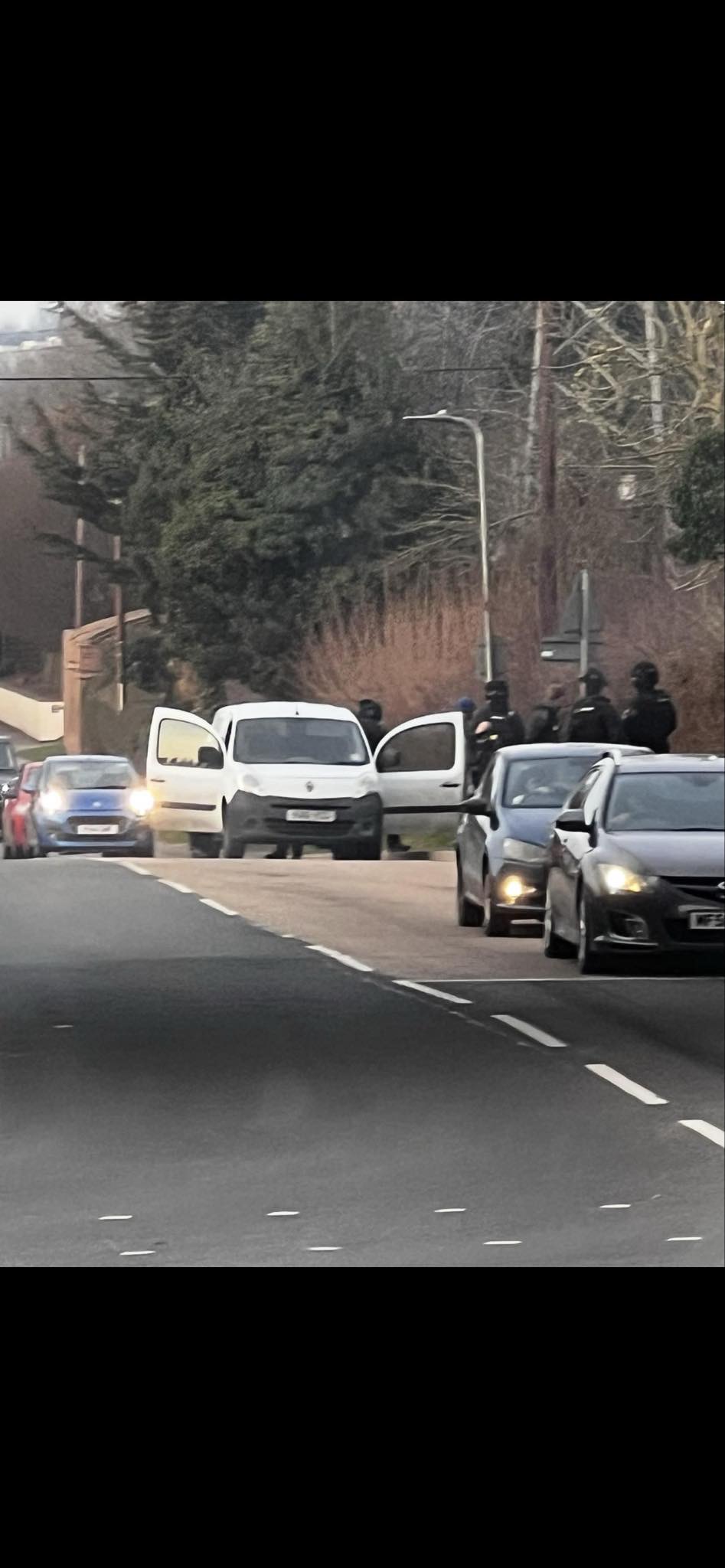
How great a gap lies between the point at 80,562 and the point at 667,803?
2066 mm

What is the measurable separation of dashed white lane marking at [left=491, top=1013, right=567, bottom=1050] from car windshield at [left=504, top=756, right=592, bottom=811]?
0.83 m

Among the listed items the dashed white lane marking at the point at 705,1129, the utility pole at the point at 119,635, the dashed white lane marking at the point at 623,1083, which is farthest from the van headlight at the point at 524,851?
the utility pole at the point at 119,635

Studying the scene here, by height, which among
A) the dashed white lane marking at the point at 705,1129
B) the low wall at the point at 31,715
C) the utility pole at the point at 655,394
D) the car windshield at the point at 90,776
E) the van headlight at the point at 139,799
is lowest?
the dashed white lane marking at the point at 705,1129

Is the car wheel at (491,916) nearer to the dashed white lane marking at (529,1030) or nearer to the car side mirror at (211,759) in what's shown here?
the dashed white lane marking at (529,1030)

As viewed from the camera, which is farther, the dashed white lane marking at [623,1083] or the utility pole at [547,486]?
the dashed white lane marking at [623,1083]

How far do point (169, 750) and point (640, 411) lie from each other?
1853 mm

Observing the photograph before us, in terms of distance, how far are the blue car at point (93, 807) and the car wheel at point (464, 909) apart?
1009 mm

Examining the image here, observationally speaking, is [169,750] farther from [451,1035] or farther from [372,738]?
[451,1035]

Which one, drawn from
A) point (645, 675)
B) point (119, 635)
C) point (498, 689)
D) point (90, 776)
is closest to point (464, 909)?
point (498, 689)

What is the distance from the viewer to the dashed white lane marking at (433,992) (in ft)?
43.7
